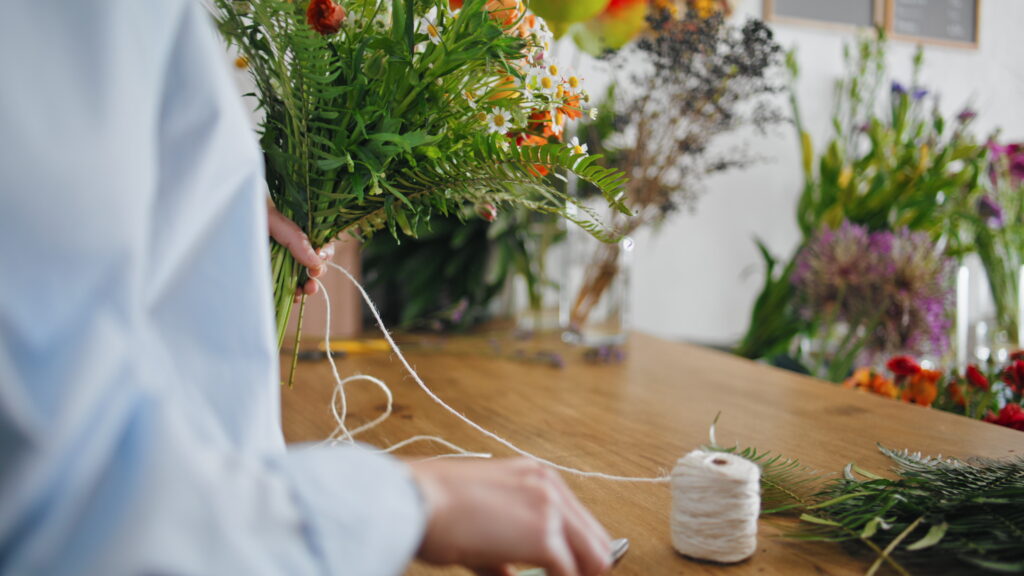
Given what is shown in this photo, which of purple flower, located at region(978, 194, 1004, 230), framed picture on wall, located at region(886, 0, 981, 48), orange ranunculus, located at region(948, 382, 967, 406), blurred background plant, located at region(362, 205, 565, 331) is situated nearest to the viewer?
orange ranunculus, located at region(948, 382, 967, 406)

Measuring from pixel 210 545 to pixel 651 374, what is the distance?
2.96 ft

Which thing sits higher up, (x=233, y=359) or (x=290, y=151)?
(x=290, y=151)

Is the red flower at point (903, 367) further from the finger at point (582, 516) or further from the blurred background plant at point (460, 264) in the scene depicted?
the blurred background plant at point (460, 264)

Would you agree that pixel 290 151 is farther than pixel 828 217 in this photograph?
No

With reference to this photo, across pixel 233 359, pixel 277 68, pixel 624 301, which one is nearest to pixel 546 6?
pixel 624 301

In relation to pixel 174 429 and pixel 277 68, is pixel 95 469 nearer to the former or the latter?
pixel 174 429

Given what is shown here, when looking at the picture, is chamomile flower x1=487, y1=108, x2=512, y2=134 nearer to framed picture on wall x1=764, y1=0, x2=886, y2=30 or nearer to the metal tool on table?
the metal tool on table

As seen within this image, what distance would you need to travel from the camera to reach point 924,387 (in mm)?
873

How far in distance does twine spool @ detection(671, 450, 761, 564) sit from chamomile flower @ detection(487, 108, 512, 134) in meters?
0.32

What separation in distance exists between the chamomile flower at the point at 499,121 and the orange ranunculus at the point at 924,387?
24.7 inches

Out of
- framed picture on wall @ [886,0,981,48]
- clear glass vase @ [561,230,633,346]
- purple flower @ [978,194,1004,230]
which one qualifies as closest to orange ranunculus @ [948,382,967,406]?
clear glass vase @ [561,230,633,346]

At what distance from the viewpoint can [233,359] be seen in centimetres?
33

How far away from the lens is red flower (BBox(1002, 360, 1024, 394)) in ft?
2.43

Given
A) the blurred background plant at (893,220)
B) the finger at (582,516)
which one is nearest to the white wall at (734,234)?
the blurred background plant at (893,220)
